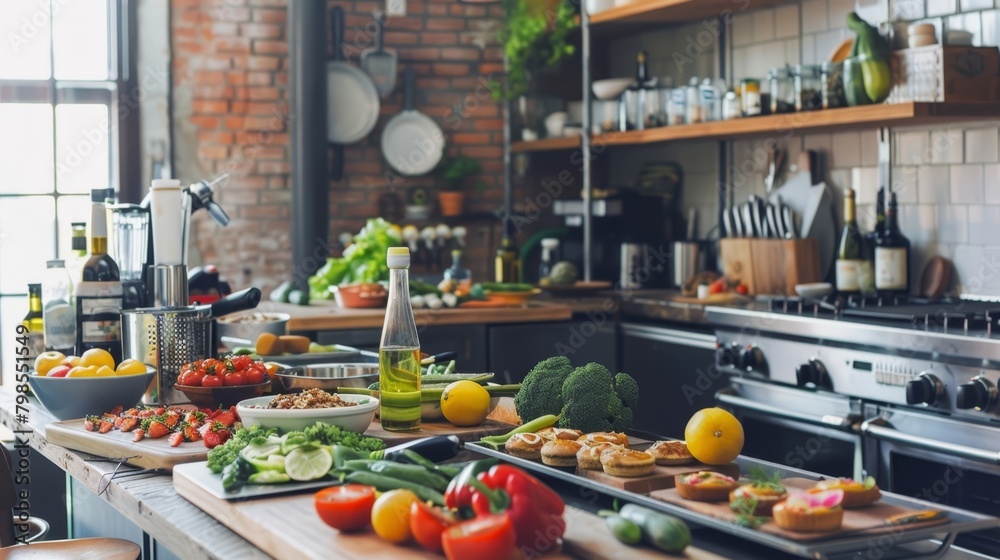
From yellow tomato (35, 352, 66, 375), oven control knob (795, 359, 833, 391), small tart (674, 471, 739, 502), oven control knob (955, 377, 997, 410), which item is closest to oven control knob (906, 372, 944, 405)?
oven control knob (955, 377, 997, 410)

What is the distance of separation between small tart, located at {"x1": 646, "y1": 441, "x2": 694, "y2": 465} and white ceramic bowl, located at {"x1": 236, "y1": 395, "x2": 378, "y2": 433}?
52cm

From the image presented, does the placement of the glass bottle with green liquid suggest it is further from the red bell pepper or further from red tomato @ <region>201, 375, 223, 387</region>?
the red bell pepper

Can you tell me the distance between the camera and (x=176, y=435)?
2.10 metres

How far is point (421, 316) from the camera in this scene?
4461 mm

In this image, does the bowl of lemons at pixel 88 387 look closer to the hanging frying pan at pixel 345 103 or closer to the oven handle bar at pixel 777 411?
the oven handle bar at pixel 777 411

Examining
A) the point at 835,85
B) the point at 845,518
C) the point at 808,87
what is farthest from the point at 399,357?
the point at 808,87

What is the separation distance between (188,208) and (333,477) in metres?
1.46

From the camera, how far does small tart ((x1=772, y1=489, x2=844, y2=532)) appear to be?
134cm

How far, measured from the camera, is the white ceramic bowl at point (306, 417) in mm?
1957

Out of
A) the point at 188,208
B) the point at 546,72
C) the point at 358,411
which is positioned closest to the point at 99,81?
the point at 546,72

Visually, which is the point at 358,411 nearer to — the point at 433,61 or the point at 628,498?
the point at 628,498

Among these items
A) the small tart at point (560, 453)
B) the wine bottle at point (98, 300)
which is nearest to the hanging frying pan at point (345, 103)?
the wine bottle at point (98, 300)

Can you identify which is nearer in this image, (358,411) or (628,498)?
(628,498)

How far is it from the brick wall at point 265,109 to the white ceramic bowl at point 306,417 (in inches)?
152
